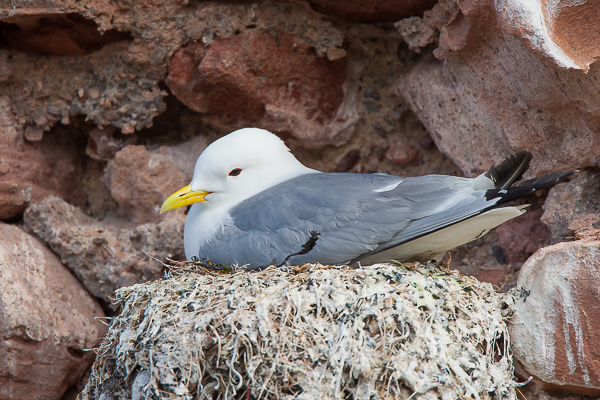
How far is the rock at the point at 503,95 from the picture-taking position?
176cm

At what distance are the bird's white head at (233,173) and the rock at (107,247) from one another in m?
0.35

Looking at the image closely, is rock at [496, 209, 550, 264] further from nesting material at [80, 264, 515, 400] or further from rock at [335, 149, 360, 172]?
rock at [335, 149, 360, 172]

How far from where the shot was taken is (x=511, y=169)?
184 centimetres

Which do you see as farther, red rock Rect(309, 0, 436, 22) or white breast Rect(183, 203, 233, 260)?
red rock Rect(309, 0, 436, 22)

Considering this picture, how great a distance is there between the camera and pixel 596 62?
1.70 m

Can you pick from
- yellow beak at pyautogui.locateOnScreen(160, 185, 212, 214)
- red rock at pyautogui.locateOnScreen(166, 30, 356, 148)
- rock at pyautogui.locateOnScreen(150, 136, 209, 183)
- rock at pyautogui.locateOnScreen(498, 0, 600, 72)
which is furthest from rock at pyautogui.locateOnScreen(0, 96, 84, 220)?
rock at pyautogui.locateOnScreen(498, 0, 600, 72)

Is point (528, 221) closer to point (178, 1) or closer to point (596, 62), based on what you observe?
point (596, 62)

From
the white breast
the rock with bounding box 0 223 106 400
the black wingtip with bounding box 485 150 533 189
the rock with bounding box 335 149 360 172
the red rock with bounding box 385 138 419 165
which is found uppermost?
the black wingtip with bounding box 485 150 533 189

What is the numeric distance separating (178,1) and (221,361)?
1479 mm

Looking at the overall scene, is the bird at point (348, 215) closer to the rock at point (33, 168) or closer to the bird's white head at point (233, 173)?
the bird's white head at point (233, 173)

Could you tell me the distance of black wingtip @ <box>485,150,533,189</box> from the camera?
1.83 metres

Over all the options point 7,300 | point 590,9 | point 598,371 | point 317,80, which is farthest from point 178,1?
point 598,371

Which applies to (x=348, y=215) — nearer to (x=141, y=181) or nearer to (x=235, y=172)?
(x=235, y=172)

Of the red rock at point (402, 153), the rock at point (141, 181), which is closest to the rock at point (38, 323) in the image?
the rock at point (141, 181)
